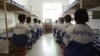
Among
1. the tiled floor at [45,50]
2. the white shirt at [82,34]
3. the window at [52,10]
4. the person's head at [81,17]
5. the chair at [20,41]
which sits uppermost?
the window at [52,10]

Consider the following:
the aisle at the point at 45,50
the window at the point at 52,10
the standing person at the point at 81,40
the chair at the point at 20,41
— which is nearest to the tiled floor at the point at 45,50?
the aisle at the point at 45,50

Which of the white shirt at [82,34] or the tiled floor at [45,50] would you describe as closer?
the white shirt at [82,34]

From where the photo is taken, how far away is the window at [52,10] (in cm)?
1392

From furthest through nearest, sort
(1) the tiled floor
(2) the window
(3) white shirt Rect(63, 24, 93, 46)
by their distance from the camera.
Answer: (2) the window → (1) the tiled floor → (3) white shirt Rect(63, 24, 93, 46)

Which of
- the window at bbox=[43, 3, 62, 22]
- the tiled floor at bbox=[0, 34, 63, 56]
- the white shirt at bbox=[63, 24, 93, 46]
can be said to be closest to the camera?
the white shirt at bbox=[63, 24, 93, 46]

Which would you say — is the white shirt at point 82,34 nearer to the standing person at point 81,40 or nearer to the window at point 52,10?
the standing person at point 81,40

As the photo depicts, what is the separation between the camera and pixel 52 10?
46.0 ft

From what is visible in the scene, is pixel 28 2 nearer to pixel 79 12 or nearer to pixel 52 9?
pixel 52 9

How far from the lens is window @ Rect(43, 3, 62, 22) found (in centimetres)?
1392

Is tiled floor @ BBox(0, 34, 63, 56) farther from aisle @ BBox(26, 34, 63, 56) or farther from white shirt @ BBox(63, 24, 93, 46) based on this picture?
white shirt @ BBox(63, 24, 93, 46)

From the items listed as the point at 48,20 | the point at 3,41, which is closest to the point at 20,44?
the point at 3,41

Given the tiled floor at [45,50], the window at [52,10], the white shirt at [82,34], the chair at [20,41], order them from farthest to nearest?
1. the window at [52,10]
2. the tiled floor at [45,50]
3. the chair at [20,41]
4. the white shirt at [82,34]

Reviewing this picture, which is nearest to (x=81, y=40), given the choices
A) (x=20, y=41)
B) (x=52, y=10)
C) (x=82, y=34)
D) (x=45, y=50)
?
(x=82, y=34)

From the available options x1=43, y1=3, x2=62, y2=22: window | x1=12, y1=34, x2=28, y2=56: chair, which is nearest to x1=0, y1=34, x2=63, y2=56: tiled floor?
x1=12, y1=34, x2=28, y2=56: chair
